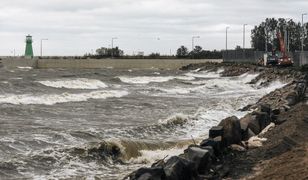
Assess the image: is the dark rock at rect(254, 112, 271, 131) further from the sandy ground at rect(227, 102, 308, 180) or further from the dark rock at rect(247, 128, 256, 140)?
the sandy ground at rect(227, 102, 308, 180)

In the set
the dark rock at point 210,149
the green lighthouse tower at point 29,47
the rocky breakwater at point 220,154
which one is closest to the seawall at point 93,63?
the green lighthouse tower at point 29,47

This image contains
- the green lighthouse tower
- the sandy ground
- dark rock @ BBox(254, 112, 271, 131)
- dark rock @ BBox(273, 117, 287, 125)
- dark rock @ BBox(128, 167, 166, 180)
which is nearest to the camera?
dark rock @ BBox(128, 167, 166, 180)

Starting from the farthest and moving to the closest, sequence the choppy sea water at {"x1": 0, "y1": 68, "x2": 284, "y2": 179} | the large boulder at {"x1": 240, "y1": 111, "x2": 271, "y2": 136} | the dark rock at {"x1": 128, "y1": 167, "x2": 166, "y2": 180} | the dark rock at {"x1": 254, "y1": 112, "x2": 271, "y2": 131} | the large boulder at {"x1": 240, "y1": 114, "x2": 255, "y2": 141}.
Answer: the dark rock at {"x1": 254, "y1": 112, "x2": 271, "y2": 131} < the large boulder at {"x1": 240, "y1": 111, "x2": 271, "y2": 136} < the large boulder at {"x1": 240, "y1": 114, "x2": 255, "y2": 141} < the choppy sea water at {"x1": 0, "y1": 68, "x2": 284, "y2": 179} < the dark rock at {"x1": 128, "y1": 167, "x2": 166, "y2": 180}

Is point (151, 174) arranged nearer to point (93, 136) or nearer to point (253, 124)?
point (253, 124)

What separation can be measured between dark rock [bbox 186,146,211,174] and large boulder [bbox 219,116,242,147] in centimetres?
Answer: 205

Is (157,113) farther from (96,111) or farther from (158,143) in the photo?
(158,143)

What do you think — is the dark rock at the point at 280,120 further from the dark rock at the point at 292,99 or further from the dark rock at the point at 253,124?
the dark rock at the point at 292,99

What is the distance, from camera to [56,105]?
28516 mm

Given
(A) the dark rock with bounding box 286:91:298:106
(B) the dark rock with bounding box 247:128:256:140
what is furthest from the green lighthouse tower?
(B) the dark rock with bounding box 247:128:256:140

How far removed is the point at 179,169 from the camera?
999cm

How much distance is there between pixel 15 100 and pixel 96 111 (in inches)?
332

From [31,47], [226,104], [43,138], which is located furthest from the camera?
[31,47]

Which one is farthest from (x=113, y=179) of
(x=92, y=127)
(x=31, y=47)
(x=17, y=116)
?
(x=31, y=47)

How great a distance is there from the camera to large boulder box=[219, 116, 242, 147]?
523 inches
